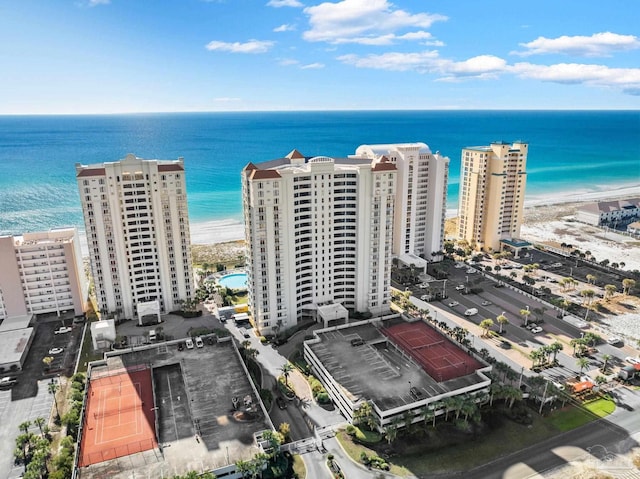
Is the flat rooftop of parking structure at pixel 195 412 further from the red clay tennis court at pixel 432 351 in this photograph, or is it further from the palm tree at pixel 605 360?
the palm tree at pixel 605 360

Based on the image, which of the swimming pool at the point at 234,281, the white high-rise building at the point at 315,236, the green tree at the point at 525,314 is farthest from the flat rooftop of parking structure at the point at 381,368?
the swimming pool at the point at 234,281

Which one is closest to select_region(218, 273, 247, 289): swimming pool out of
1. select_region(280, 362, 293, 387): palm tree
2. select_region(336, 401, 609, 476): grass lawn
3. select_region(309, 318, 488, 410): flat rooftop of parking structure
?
select_region(309, 318, 488, 410): flat rooftop of parking structure

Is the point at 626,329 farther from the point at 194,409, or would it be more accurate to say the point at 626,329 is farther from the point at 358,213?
the point at 194,409

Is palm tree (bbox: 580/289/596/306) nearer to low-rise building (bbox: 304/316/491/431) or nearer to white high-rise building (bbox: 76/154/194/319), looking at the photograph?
low-rise building (bbox: 304/316/491/431)

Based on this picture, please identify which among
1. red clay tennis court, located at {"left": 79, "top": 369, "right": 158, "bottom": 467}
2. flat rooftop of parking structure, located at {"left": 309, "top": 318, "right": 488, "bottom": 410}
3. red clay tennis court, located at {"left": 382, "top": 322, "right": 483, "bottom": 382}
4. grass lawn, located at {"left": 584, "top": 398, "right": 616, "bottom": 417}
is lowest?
grass lawn, located at {"left": 584, "top": 398, "right": 616, "bottom": 417}

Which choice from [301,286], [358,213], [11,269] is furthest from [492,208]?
[11,269]

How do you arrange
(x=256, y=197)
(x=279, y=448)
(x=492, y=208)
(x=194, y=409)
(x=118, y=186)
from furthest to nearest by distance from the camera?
(x=492, y=208), (x=118, y=186), (x=256, y=197), (x=194, y=409), (x=279, y=448)
